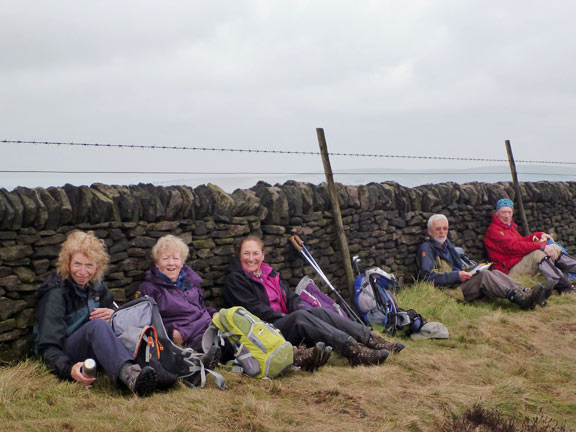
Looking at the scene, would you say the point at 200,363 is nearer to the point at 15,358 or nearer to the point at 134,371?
the point at 134,371

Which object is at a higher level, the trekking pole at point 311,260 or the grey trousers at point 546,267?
the trekking pole at point 311,260

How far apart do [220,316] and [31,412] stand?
1618 millimetres

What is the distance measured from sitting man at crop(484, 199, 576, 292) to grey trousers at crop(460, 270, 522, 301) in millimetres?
1135

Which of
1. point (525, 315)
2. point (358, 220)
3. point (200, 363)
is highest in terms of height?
point (358, 220)

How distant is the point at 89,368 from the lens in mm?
4008

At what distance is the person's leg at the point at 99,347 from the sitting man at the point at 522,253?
6377 mm

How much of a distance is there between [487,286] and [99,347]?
16.8 feet

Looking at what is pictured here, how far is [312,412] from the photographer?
391cm

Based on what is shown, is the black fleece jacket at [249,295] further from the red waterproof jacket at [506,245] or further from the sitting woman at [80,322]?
the red waterproof jacket at [506,245]

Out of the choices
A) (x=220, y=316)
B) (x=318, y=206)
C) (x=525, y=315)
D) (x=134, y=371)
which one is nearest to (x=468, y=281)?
(x=525, y=315)

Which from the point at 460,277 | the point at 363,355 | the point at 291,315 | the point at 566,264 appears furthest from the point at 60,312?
the point at 566,264

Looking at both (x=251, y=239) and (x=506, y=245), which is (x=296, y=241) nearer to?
(x=251, y=239)

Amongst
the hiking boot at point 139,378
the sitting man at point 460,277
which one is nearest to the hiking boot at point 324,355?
the hiking boot at point 139,378

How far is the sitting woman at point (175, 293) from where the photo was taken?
5070 mm
